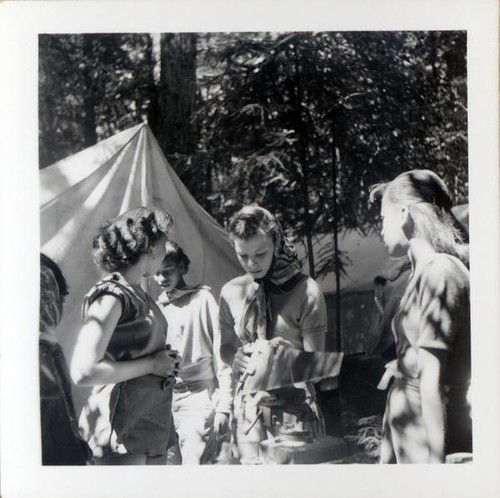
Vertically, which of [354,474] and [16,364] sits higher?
[16,364]

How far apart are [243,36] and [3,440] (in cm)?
219

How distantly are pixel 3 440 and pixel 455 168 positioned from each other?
248 cm

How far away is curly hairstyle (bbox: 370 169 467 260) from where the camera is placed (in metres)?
4.23

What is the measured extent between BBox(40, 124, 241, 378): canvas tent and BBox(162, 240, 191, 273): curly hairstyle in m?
0.03

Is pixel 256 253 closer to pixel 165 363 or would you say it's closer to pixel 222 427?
pixel 165 363

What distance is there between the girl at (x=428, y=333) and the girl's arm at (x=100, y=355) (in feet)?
3.87

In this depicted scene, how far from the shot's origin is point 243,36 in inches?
165

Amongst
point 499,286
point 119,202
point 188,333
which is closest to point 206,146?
point 119,202

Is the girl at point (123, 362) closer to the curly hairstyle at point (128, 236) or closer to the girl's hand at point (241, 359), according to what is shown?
the curly hairstyle at point (128, 236)

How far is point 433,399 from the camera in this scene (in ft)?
13.7

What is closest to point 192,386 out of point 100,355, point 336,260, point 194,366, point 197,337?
point 194,366

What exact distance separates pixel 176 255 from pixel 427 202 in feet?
4.01

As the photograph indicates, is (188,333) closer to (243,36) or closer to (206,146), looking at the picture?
(206,146)

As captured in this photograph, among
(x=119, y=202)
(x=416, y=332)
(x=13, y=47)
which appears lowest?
(x=416, y=332)
